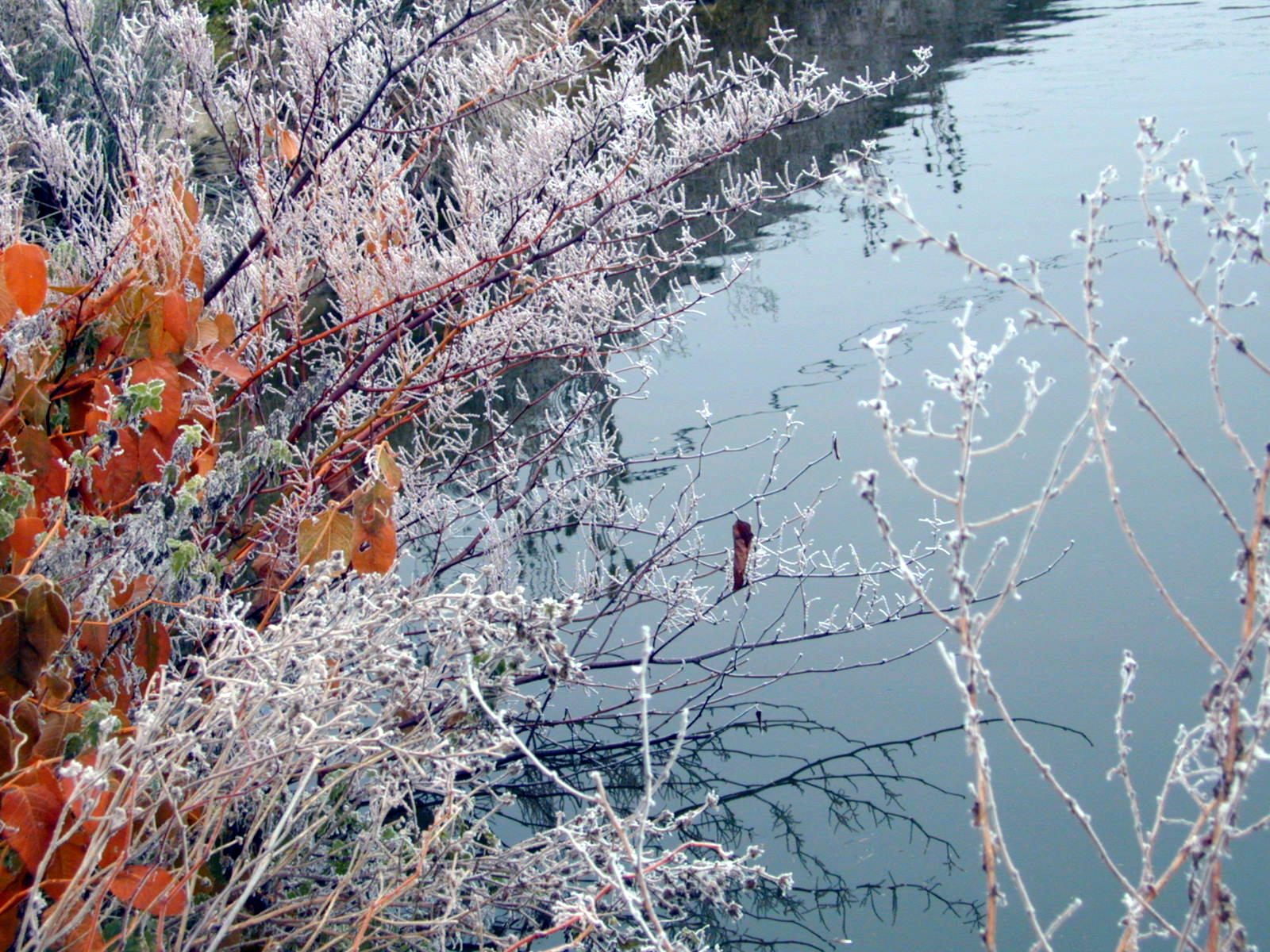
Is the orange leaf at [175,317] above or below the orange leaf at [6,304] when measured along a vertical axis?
above

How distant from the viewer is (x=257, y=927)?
2496 millimetres

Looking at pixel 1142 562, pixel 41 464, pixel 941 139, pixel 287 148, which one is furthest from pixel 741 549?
pixel 941 139

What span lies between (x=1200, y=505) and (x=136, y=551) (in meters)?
3.88

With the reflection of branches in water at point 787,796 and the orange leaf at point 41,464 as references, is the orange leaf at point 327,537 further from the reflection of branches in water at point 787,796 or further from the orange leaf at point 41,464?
the reflection of branches in water at point 787,796

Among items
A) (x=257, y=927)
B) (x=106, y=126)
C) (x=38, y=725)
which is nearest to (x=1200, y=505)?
(x=257, y=927)

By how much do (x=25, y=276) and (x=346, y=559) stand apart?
836 millimetres

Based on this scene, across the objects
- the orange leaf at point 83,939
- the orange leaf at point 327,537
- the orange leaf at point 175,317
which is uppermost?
the orange leaf at point 175,317

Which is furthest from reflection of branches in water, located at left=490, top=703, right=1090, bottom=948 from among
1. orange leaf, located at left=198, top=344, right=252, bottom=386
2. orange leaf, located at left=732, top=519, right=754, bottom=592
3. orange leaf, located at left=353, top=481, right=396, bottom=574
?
orange leaf, located at left=198, top=344, right=252, bottom=386

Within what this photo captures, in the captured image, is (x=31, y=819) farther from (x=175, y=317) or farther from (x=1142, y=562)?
(x=1142, y=562)

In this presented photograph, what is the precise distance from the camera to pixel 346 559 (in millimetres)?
2754

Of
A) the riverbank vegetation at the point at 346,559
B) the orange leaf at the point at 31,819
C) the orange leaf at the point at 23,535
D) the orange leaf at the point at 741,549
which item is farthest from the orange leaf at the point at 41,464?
the orange leaf at the point at 741,549

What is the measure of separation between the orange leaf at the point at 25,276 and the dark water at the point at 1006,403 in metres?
2.35

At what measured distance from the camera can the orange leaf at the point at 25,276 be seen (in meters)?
2.40

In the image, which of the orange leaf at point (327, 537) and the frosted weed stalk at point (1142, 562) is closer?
the frosted weed stalk at point (1142, 562)
